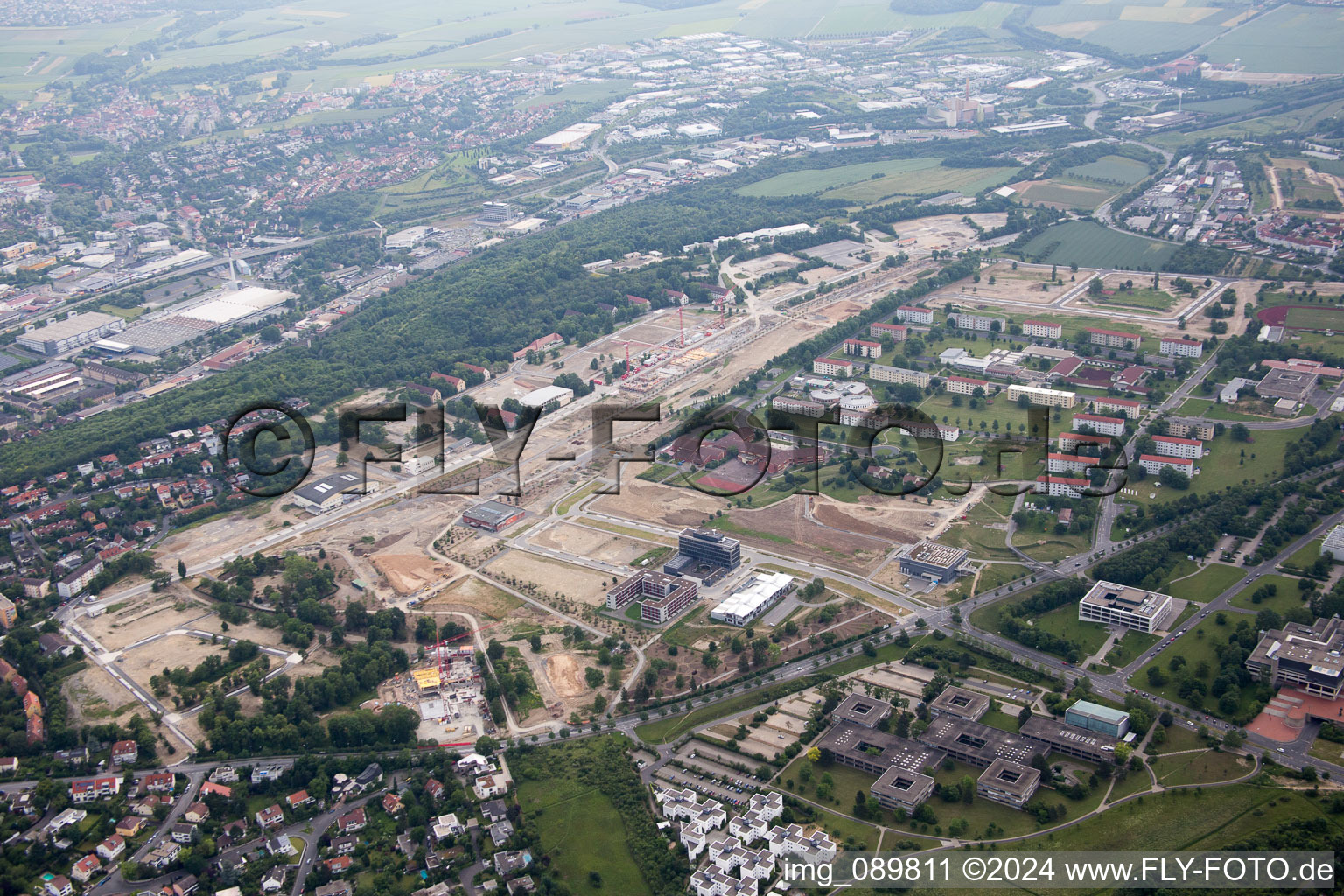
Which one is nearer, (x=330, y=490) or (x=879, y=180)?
(x=330, y=490)

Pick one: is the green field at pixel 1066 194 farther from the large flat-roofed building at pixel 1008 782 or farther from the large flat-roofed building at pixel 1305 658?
the large flat-roofed building at pixel 1008 782

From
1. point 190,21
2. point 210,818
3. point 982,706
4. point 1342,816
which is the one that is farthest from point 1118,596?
point 190,21

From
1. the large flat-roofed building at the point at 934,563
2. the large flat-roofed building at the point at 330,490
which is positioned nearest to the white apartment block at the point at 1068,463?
the large flat-roofed building at the point at 934,563

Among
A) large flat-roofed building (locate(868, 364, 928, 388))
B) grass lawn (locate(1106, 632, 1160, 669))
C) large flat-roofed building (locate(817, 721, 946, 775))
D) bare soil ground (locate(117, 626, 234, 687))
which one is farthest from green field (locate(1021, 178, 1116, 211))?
bare soil ground (locate(117, 626, 234, 687))

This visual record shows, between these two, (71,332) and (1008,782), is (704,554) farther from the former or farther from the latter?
(71,332)

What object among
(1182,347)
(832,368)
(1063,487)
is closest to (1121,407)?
(1063,487)
